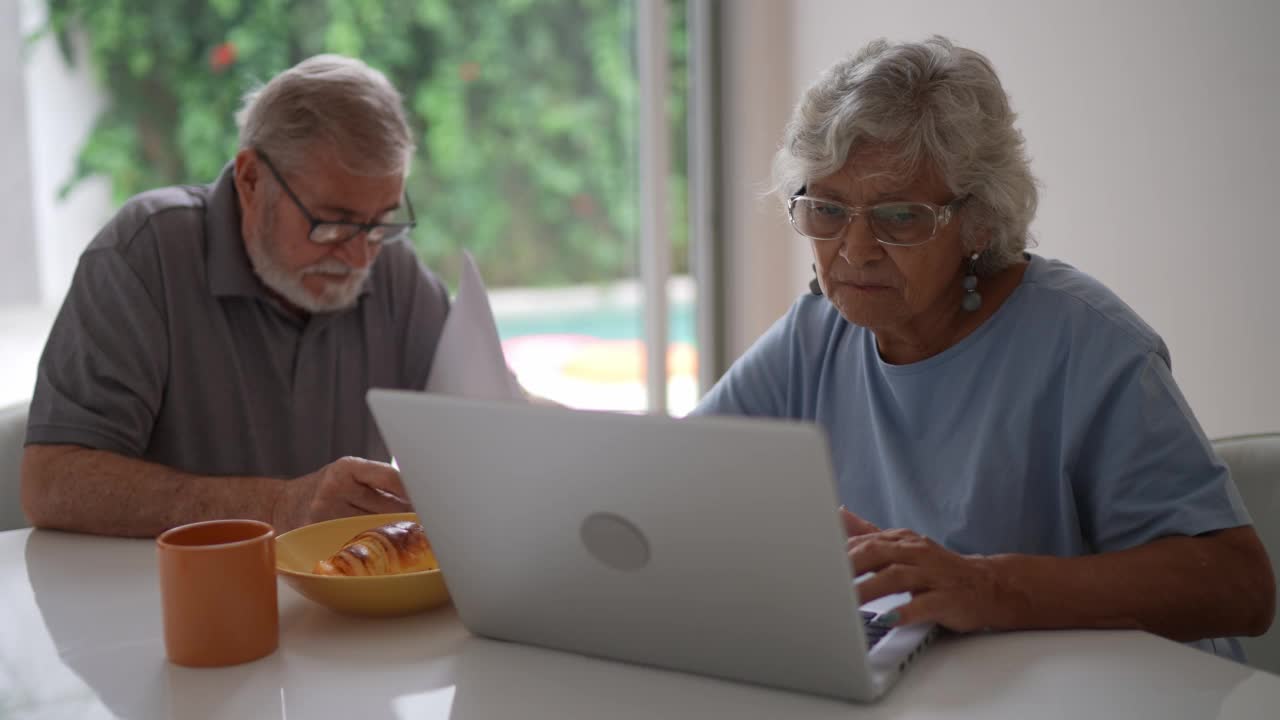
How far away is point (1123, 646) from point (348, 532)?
0.80m

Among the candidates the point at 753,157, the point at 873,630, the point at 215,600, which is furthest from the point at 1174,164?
the point at 215,600

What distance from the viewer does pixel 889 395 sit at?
1.53 m

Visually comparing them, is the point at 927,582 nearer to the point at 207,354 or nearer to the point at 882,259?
the point at 882,259

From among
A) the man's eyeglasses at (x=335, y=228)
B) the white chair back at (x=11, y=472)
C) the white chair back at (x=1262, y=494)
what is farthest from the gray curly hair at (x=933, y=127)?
the white chair back at (x=11, y=472)

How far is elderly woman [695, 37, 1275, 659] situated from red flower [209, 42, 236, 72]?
234 centimetres

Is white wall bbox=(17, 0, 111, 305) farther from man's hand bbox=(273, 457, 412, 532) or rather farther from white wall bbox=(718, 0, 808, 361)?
man's hand bbox=(273, 457, 412, 532)

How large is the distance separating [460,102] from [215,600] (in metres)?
3.02

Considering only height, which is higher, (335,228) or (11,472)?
(335,228)

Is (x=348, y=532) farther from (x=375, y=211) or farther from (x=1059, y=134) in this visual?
(x=1059, y=134)

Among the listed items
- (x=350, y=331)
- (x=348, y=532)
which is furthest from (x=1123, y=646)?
(x=350, y=331)

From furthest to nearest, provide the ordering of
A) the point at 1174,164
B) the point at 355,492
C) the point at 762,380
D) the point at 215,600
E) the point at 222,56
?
the point at 222,56, the point at 1174,164, the point at 762,380, the point at 355,492, the point at 215,600

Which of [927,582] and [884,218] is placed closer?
[927,582]

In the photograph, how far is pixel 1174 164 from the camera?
2082 mm

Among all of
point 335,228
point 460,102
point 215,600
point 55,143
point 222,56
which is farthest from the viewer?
point 460,102
